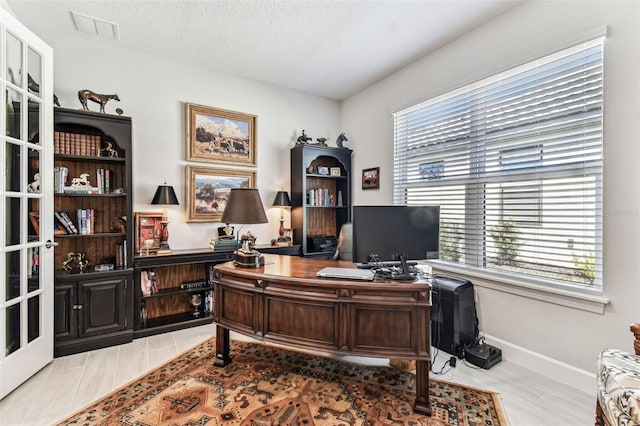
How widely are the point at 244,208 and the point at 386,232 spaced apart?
3.66 feet

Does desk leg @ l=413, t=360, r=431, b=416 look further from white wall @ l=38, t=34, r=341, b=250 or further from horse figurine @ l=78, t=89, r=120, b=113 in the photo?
horse figurine @ l=78, t=89, r=120, b=113

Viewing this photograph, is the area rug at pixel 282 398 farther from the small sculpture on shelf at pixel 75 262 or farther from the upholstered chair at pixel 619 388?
the small sculpture on shelf at pixel 75 262

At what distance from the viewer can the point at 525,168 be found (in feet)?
8.32

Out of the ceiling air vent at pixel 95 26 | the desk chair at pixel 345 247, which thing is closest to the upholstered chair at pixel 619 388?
the desk chair at pixel 345 247

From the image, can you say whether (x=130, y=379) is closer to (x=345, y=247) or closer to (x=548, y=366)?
(x=345, y=247)

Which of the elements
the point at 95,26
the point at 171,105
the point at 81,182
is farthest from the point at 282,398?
the point at 95,26

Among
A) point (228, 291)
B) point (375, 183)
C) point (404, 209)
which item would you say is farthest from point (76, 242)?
point (375, 183)

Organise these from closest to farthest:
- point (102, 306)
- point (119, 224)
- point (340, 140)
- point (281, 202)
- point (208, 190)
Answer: point (102, 306) < point (119, 224) < point (208, 190) < point (281, 202) < point (340, 140)

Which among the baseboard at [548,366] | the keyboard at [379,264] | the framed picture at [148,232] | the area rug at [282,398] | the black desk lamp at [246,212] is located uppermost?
the black desk lamp at [246,212]

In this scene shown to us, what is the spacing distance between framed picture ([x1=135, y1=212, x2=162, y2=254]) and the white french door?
78 cm

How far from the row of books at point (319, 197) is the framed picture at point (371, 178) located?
55cm

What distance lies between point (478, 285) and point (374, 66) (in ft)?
8.99

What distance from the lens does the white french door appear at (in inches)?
84.1

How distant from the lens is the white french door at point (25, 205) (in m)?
2.14
